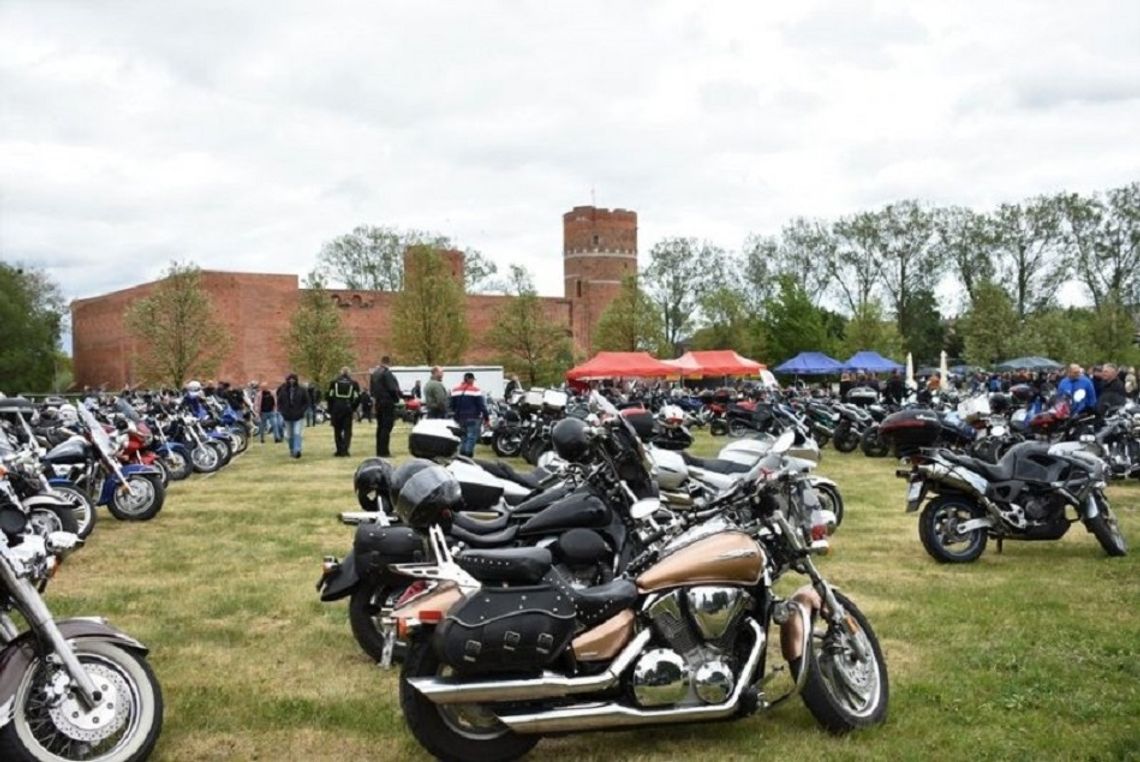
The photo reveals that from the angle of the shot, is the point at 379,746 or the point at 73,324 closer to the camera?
the point at 379,746

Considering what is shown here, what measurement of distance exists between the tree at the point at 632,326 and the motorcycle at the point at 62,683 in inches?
2047

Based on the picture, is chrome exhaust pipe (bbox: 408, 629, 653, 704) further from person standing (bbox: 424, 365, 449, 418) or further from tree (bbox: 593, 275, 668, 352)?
tree (bbox: 593, 275, 668, 352)

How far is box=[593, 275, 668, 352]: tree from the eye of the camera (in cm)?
5556

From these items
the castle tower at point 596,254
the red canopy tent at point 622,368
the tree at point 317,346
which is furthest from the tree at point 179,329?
the castle tower at point 596,254

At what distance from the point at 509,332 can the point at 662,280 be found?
1461 centimetres

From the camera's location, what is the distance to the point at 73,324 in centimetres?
6456

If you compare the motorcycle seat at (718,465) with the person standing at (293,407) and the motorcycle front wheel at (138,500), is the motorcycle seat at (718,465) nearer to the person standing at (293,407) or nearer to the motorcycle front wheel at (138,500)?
the motorcycle front wheel at (138,500)

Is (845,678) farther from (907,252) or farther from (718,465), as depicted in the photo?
(907,252)

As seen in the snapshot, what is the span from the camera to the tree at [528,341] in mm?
50500

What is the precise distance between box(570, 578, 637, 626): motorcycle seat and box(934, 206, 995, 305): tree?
51.4 metres

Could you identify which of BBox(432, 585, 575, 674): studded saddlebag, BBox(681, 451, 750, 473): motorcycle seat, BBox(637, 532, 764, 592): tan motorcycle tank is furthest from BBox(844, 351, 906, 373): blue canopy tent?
BBox(432, 585, 575, 674): studded saddlebag

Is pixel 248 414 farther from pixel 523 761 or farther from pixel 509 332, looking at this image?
pixel 509 332

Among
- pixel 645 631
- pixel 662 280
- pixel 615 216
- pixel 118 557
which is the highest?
pixel 615 216

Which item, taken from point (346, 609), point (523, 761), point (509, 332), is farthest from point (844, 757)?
point (509, 332)
